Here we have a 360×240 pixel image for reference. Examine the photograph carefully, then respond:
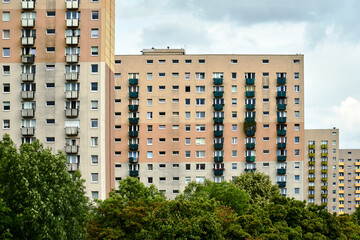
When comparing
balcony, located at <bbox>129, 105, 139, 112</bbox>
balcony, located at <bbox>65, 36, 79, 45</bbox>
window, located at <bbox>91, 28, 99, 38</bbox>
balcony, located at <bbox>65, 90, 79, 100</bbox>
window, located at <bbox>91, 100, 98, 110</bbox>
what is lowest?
window, located at <bbox>91, 100, 98, 110</bbox>

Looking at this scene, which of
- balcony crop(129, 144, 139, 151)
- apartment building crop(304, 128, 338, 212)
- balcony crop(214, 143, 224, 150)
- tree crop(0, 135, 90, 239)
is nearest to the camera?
tree crop(0, 135, 90, 239)

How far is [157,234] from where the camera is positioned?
42.6 m

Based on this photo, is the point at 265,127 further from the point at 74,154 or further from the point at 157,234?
the point at 157,234

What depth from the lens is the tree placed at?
39.9m

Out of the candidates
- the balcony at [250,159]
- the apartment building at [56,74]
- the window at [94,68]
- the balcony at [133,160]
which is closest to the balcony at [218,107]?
the balcony at [250,159]

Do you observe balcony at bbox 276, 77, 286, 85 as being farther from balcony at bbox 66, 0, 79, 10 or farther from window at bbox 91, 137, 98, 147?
balcony at bbox 66, 0, 79, 10

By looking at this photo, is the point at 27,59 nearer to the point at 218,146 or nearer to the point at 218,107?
the point at 218,107

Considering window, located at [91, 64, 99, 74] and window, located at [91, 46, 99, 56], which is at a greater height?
window, located at [91, 46, 99, 56]

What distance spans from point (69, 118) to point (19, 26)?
14.3 meters

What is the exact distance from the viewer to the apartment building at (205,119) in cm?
10406

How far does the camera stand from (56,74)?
7644 cm

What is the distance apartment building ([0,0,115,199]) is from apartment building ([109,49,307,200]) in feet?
90.7

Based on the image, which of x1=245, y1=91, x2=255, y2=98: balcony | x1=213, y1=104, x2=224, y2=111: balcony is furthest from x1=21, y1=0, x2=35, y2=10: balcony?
x1=245, y1=91, x2=255, y2=98: balcony

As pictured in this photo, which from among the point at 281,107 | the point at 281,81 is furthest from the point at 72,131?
the point at 281,81
